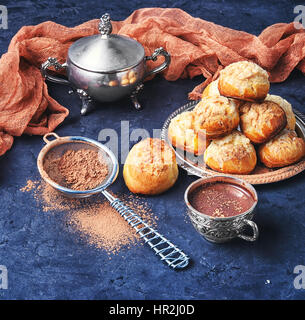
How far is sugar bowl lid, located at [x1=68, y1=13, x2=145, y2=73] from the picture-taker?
146 cm

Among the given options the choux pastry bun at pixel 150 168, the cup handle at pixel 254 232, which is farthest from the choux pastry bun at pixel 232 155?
the cup handle at pixel 254 232

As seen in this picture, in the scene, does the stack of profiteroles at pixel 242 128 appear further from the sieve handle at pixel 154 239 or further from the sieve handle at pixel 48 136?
the sieve handle at pixel 48 136

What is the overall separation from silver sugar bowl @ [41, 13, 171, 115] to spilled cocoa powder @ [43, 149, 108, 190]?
9.9 inches

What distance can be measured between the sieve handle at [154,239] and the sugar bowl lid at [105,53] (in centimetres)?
44

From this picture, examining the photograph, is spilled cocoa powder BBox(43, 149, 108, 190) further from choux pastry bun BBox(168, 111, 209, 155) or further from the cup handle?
the cup handle

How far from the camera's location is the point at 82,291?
1038mm

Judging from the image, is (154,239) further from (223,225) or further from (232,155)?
(232,155)

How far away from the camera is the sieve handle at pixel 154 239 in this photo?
109cm

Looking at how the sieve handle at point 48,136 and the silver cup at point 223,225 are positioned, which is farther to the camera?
the sieve handle at point 48,136

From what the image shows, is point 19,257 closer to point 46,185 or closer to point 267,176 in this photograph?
point 46,185

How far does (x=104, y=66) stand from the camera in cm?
146

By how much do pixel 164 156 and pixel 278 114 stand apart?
32 cm

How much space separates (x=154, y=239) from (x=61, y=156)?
38 centimetres

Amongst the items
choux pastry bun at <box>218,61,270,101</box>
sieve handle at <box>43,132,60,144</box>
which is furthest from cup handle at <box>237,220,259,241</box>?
sieve handle at <box>43,132,60,144</box>
